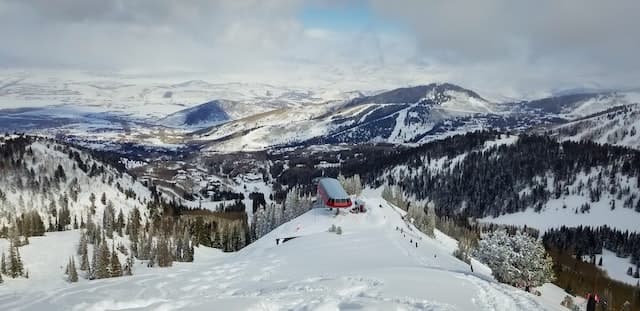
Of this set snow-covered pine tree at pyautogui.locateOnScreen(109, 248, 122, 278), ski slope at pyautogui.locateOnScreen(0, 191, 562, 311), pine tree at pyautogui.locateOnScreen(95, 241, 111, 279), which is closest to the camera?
ski slope at pyautogui.locateOnScreen(0, 191, 562, 311)

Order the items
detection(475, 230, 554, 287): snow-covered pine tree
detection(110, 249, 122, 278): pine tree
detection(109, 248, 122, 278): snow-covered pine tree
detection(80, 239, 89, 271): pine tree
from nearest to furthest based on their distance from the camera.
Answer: detection(475, 230, 554, 287): snow-covered pine tree < detection(109, 248, 122, 278): snow-covered pine tree < detection(110, 249, 122, 278): pine tree < detection(80, 239, 89, 271): pine tree

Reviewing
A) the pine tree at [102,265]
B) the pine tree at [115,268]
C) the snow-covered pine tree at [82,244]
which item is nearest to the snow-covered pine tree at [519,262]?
the pine tree at [115,268]

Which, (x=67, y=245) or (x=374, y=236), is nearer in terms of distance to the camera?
(x=374, y=236)

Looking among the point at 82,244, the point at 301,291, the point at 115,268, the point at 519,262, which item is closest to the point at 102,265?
the point at 115,268

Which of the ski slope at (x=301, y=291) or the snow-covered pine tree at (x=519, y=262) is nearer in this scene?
the ski slope at (x=301, y=291)

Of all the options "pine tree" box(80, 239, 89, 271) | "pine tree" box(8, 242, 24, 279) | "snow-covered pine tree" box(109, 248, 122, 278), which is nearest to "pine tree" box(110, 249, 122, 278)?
"snow-covered pine tree" box(109, 248, 122, 278)

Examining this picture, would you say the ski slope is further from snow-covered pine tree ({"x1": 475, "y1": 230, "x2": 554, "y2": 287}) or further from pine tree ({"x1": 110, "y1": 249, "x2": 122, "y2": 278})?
pine tree ({"x1": 110, "y1": 249, "x2": 122, "y2": 278})

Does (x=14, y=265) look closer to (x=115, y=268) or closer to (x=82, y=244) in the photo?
(x=82, y=244)

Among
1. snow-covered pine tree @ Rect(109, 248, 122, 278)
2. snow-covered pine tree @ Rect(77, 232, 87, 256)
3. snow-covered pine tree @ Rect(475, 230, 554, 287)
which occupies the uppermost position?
snow-covered pine tree @ Rect(475, 230, 554, 287)

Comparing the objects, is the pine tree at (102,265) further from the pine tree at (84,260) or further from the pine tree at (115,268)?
the pine tree at (84,260)

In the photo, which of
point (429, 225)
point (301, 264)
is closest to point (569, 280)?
point (429, 225)

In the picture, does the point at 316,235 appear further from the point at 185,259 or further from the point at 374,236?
the point at 185,259
